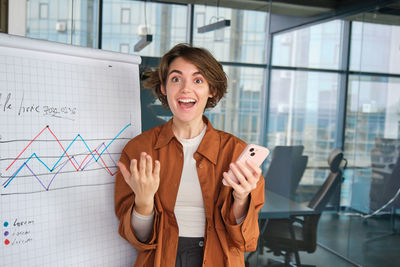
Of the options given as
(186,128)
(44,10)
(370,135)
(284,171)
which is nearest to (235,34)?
(284,171)

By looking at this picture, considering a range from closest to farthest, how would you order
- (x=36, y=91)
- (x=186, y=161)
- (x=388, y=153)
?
1. (x=36, y=91)
2. (x=186, y=161)
3. (x=388, y=153)

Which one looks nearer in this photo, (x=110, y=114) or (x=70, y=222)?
(x=70, y=222)

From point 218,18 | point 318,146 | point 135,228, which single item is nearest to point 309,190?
point 318,146

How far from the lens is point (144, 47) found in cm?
334

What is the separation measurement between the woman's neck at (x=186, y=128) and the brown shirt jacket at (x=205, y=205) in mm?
57

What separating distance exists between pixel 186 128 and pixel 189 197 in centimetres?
28

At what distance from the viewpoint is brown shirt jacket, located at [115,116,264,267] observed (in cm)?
139

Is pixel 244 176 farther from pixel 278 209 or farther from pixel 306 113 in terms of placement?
pixel 306 113

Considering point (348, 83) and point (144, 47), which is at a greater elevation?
point (144, 47)

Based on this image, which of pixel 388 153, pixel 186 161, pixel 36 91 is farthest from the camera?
Answer: pixel 388 153

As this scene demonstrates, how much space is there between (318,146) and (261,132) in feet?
1.77

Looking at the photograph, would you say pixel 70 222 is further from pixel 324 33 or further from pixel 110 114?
pixel 324 33

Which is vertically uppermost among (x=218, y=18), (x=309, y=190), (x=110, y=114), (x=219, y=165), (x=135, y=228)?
(x=218, y=18)

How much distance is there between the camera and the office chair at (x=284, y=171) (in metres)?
3.23
